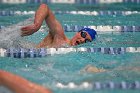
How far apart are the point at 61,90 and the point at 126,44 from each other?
1.98 metres

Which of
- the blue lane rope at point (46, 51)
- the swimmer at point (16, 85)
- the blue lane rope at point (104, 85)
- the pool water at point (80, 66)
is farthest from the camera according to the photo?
the blue lane rope at point (46, 51)

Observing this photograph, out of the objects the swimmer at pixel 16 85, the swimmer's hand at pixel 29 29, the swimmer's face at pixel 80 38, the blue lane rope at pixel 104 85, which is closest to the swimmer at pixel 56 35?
the swimmer's face at pixel 80 38

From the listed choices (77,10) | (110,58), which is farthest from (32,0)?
(110,58)

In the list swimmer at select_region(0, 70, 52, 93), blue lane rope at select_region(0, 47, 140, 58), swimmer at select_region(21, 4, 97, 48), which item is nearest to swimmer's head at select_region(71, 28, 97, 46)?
swimmer at select_region(21, 4, 97, 48)

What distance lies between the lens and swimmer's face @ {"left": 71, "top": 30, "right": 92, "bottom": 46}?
14.1 ft

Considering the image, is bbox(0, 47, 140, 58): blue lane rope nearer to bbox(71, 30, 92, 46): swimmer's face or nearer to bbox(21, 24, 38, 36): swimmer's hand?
bbox(71, 30, 92, 46): swimmer's face

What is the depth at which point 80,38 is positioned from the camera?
4.32 meters

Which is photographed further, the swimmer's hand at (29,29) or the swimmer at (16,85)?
the swimmer's hand at (29,29)

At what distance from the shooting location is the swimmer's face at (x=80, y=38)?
4.31 metres

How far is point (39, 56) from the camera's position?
13.9ft

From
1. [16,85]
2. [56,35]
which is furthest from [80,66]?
[16,85]

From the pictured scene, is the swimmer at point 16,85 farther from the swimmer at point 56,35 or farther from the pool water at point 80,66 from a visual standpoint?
the swimmer at point 56,35

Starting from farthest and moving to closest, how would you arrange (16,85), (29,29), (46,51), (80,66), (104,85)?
(46,51) < (80,66) < (29,29) < (104,85) < (16,85)

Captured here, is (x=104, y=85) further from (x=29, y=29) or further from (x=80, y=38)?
(x=80, y=38)
